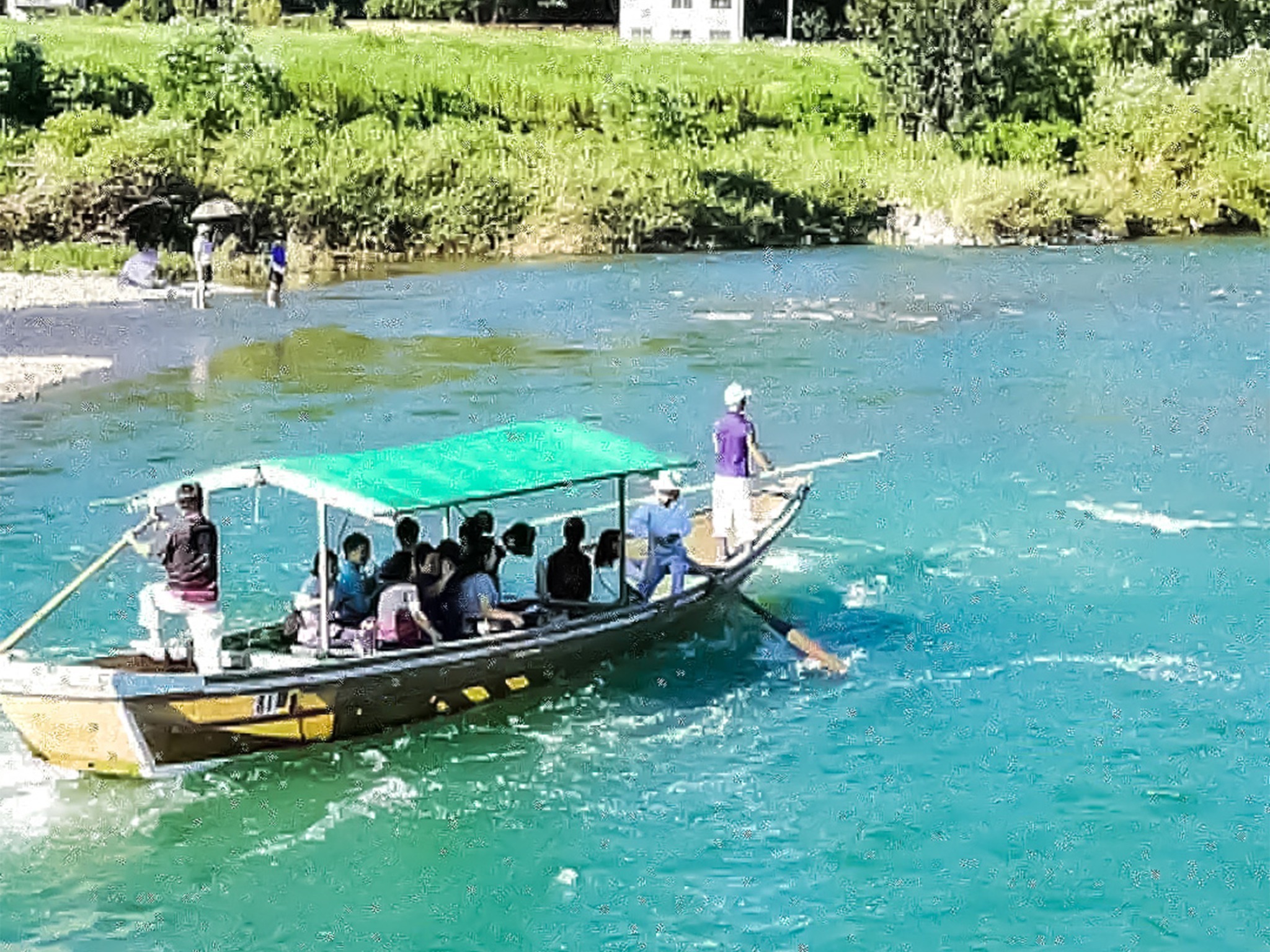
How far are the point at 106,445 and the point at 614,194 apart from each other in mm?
33060

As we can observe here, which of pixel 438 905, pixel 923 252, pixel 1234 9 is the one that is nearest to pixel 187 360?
pixel 438 905

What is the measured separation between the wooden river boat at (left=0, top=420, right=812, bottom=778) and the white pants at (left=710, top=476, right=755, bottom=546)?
84 cm

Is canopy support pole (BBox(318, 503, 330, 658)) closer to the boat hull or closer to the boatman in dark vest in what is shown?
the boat hull

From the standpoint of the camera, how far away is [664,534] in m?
17.5

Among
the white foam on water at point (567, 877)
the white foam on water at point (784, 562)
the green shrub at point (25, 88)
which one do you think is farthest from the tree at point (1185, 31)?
the white foam on water at point (567, 877)

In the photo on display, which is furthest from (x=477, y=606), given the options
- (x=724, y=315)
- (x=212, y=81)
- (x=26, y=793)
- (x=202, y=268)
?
(x=212, y=81)

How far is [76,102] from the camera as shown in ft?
201

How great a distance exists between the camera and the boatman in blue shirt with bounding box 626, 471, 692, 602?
1750 centimetres

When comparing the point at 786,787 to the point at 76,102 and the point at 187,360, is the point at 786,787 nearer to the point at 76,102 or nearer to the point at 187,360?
the point at 187,360

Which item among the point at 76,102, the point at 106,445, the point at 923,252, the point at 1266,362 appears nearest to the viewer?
the point at 106,445

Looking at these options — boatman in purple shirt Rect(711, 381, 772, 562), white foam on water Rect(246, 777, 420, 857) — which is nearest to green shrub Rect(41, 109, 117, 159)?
boatman in purple shirt Rect(711, 381, 772, 562)

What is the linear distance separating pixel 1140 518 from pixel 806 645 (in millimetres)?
8146

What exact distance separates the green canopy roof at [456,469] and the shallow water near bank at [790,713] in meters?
2.06

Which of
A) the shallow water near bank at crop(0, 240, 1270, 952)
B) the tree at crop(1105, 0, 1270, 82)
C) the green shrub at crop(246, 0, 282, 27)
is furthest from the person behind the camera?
the green shrub at crop(246, 0, 282, 27)
